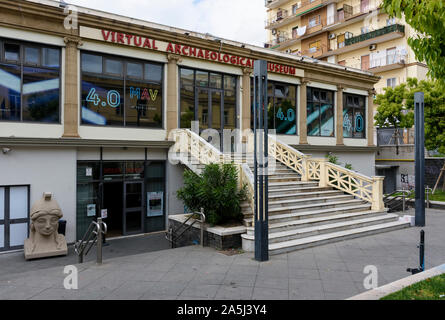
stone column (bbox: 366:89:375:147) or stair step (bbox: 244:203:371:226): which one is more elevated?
stone column (bbox: 366:89:375:147)

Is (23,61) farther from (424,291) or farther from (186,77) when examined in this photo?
(424,291)

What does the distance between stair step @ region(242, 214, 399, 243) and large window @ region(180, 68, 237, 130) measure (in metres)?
7.92

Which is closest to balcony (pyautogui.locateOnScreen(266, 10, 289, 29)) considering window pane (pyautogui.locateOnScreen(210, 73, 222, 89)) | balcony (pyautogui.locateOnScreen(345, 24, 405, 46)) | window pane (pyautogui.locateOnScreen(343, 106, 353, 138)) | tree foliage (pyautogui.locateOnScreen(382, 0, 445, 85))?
balcony (pyautogui.locateOnScreen(345, 24, 405, 46))

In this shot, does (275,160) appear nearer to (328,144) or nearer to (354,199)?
(354,199)

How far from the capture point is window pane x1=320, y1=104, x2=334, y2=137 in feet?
69.0

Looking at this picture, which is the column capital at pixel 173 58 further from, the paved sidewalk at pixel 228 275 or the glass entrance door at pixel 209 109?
the paved sidewalk at pixel 228 275

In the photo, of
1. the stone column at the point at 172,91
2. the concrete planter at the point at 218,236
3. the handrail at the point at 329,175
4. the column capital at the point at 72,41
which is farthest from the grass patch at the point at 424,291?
the column capital at the point at 72,41

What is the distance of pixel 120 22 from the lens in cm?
1374

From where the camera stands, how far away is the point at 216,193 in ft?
Answer: 32.1

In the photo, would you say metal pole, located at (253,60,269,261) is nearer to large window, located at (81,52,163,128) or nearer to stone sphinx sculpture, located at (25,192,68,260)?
stone sphinx sculpture, located at (25,192,68,260)

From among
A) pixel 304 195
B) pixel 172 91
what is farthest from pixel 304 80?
pixel 304 195

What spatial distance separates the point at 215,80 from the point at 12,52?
849 cm

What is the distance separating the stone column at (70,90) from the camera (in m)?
12.9

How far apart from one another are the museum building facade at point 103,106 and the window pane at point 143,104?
4 cm
